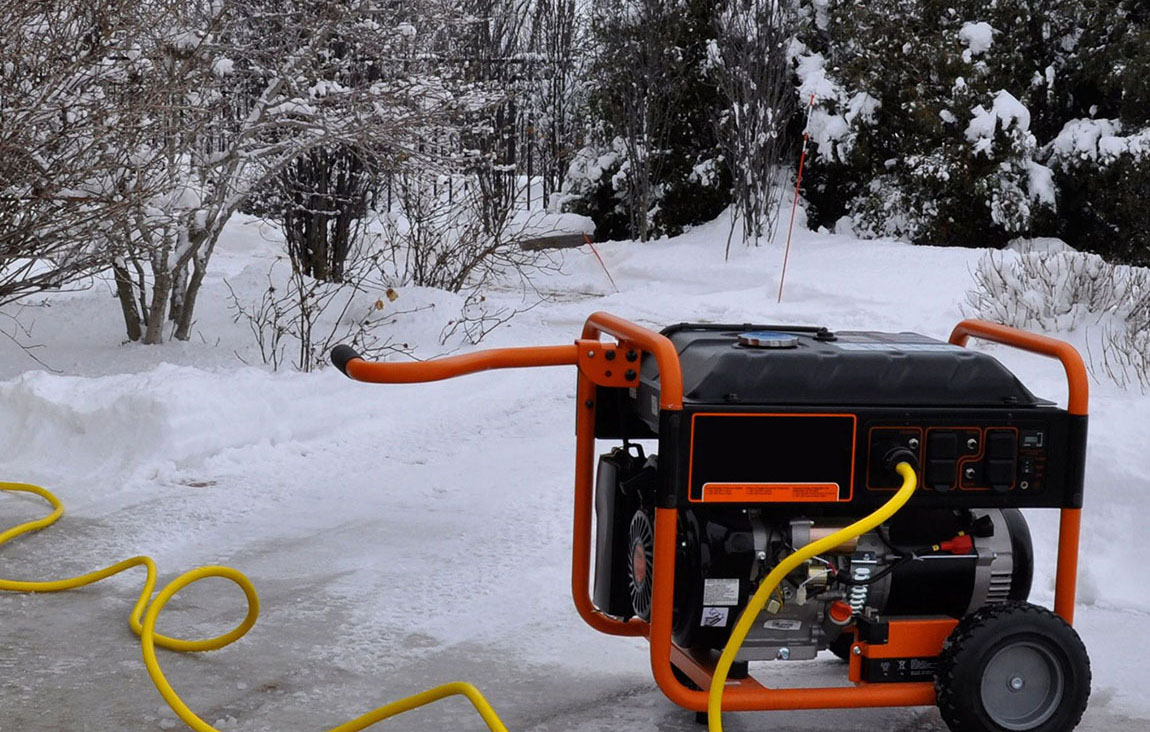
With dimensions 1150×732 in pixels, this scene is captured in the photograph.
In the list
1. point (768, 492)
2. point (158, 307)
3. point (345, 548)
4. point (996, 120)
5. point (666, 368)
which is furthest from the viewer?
point (996, 120)

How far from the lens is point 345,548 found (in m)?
4.82

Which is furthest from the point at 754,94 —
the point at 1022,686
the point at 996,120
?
the point at 1022,686

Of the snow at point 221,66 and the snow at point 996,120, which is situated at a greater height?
the snow at point 221,66

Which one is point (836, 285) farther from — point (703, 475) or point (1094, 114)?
point (703, 475)

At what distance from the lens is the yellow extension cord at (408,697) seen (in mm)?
2785

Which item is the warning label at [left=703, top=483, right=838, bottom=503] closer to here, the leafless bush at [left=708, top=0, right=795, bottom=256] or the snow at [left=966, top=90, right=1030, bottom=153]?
the leafless bush at [left=708, top=0, right=795, bottom=256]

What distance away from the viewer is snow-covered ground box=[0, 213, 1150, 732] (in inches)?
136

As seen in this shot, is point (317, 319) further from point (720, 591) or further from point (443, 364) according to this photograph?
point (720, 591)

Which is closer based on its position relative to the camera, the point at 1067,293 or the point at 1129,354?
the point at 1129,354

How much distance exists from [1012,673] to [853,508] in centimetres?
55

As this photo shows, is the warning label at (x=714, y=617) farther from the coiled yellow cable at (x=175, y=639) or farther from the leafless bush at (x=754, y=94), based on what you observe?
the leafless bush at (x=754, y=94)

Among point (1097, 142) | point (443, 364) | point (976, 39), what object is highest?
point (976, 39)

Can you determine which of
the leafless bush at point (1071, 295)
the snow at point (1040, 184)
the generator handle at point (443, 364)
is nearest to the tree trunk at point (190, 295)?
the leafless bush at point (1071, 295)

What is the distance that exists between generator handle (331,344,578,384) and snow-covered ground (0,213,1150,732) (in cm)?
99
